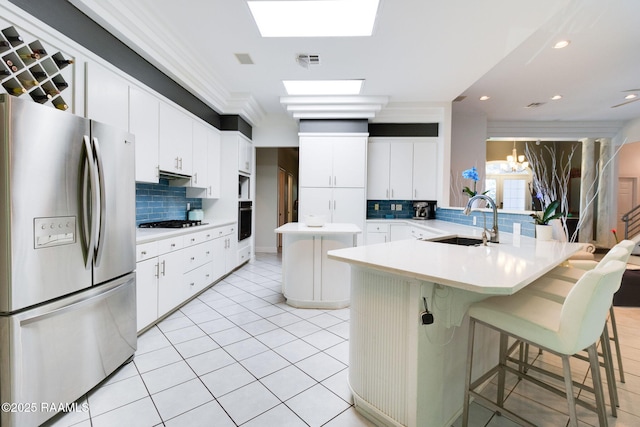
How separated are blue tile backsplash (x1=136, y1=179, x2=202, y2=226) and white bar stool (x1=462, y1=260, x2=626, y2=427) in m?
3.43

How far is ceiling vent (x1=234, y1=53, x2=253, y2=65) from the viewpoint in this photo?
10.7 feet

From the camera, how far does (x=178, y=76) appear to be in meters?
3.26

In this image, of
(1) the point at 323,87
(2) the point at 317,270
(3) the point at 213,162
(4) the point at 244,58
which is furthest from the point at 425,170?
(3) the point at 213,162

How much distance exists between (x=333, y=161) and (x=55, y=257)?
3884 mm

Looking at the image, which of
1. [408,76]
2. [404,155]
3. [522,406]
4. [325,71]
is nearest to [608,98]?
[404,155]

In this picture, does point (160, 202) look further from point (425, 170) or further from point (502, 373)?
point (425, 170)

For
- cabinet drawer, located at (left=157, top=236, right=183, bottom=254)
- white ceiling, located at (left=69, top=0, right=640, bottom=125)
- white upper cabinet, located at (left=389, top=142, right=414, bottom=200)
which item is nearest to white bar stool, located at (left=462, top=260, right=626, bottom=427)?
white ceiling, located at (left=69, top=0, right=640, bottom=125)

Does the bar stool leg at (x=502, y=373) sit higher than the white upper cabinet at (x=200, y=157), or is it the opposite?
the white upper cabinet at (x=200, y=157)

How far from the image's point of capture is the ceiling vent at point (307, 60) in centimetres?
326

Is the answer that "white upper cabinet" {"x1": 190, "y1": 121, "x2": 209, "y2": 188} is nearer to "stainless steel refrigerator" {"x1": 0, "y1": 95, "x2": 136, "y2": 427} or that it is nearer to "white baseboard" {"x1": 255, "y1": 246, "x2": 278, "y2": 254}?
"stainless steel refrigerator" {"x1": 0, "y1": 95, "x2": 136, "y2": 427}

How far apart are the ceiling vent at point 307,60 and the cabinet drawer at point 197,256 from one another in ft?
8.25


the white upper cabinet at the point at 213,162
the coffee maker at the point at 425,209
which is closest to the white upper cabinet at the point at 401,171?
the coffee maker at the point at 425,209

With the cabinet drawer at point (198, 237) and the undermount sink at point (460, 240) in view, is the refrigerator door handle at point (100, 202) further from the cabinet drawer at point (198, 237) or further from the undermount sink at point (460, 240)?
the undermount sink at point (460, 240)

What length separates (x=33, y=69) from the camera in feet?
5.84
